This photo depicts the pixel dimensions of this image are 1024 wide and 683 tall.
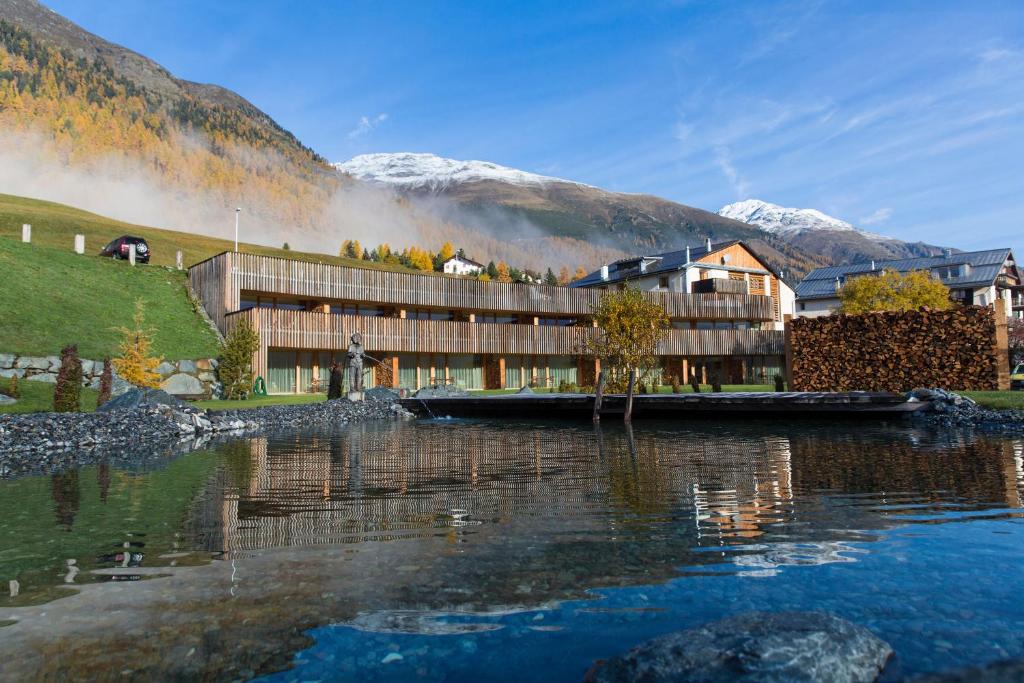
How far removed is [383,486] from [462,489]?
3.73ft

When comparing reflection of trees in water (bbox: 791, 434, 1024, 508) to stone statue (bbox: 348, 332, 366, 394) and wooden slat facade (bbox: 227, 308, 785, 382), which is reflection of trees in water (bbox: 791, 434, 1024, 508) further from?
wooden slat facade (bbox: 227, 308, 785, 382)

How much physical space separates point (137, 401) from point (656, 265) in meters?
47.4

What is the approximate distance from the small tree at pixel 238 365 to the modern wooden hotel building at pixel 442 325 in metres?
3.12

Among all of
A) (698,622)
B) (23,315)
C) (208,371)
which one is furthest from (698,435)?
Answer: (23,315)

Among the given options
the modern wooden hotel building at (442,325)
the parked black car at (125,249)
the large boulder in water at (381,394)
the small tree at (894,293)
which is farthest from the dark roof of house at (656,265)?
the parked black car at (125,249)

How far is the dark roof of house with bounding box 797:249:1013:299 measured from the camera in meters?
70.3

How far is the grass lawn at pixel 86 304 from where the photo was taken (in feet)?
86.6

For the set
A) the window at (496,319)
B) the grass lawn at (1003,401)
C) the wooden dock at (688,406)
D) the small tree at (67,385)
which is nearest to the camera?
the grass lawn at (1003,401)

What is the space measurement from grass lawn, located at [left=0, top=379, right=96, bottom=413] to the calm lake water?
11.6 meters

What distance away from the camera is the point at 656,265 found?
2346 inches

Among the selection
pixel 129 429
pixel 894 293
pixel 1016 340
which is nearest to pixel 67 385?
pixel 129 429

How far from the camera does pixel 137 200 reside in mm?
125062

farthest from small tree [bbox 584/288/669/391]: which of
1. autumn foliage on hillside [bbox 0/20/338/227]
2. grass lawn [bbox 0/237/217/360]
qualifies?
autumn foliage on hillside [bbox 0/20/338/227]

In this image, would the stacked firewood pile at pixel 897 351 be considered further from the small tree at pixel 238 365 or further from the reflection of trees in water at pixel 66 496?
the reflection of trees in water at pixel 66 496
